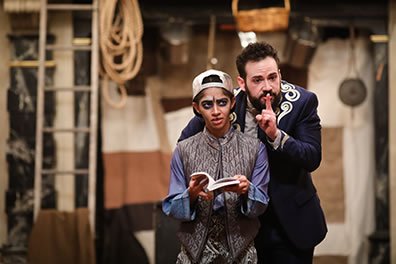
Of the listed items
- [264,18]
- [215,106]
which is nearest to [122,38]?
[264,18]

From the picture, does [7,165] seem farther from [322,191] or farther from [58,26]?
[322,191]

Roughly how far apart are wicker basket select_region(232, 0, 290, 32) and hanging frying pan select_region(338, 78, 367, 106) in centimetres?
89

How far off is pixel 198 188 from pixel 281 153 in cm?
43

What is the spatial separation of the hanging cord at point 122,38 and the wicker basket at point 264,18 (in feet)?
2.74

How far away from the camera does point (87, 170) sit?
423cm

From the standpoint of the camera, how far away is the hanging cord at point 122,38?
4.22 meters

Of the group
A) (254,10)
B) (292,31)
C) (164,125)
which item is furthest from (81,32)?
(292,31)

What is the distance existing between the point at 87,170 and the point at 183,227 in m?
2.20

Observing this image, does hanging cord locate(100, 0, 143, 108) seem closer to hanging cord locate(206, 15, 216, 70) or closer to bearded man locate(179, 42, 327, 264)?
hanging cord locate(206, 15, 216, 70)

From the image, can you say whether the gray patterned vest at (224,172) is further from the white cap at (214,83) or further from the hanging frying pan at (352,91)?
the hanging frying pan at (352,91)

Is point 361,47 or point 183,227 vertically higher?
point 361,47

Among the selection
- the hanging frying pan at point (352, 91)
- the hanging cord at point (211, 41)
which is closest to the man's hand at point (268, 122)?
the hanging cord at point (211, 41)

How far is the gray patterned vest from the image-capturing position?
215 centimetres

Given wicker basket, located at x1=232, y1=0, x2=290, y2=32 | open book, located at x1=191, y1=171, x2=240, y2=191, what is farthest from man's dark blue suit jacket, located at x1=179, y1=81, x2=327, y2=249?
wicker basket, located at x1=232, y1=0, x2=290, y2=32
